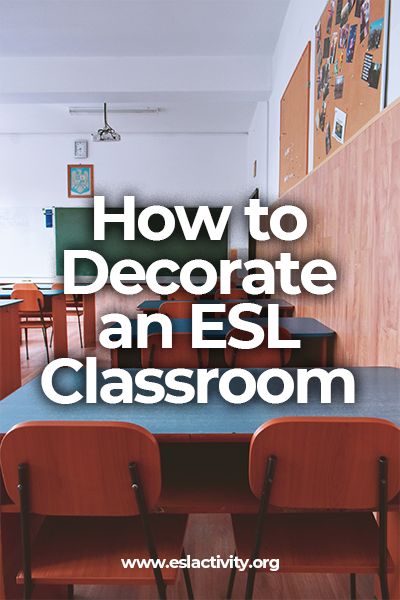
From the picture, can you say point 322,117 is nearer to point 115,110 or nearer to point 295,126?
point 295,126

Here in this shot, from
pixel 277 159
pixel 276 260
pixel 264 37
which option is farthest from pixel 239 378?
pixel 264 37

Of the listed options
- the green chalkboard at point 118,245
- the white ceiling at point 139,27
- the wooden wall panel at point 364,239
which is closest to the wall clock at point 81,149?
the green chalkboard at point 118,245

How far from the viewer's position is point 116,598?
1663 mm

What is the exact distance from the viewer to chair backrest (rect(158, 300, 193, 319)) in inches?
148

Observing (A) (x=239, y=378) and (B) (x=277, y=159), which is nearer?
(A) (x=239, y=378)

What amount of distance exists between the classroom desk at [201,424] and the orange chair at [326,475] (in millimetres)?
148

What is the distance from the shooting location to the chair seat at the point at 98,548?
3.82 feet

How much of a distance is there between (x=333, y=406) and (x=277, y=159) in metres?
4.17

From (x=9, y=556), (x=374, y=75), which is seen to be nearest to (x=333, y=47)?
(x=374, y=75)

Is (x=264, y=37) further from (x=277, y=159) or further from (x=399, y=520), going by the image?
(x=399, y=520)

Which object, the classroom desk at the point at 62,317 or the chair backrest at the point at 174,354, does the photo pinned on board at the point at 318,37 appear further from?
the classroom desk at the point at 62,317

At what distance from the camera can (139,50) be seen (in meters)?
5.41

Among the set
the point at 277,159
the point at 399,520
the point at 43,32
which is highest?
the point at 43,32

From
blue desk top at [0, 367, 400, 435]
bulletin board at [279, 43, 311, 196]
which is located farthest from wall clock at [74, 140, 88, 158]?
blue desk top at [0, 367, 400, 435]
